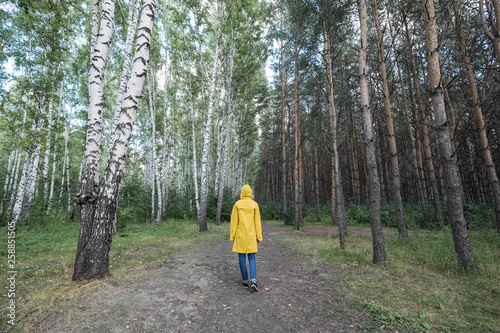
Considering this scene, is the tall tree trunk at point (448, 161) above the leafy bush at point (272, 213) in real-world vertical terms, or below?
above

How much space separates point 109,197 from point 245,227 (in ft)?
8.86

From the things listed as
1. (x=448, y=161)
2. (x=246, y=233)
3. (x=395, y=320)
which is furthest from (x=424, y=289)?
(x=246, y=233)

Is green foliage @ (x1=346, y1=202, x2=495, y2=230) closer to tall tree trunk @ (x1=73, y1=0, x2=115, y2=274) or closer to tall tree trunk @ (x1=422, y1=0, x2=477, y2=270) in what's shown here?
tall tree trunk @ (x1=422, y1=0, x2=477, y2=270)

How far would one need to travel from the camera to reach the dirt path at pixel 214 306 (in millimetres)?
2621

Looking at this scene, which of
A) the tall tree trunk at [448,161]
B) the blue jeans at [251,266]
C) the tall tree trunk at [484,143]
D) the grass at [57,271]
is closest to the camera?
the grass at [57,271]

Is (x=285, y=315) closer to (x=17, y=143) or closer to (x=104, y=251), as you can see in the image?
(x=104, y=251)

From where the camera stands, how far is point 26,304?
299 cm

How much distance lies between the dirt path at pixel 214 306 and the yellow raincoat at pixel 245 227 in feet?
2.55

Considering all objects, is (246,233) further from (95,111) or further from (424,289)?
(95,111)

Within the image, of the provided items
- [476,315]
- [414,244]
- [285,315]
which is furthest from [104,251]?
[414,244]

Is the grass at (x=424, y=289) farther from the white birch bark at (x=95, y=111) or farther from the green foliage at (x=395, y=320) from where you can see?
the white birch bark at (x=95, y=111)

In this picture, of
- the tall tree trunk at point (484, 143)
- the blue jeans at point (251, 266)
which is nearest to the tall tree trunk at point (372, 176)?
the blue jeans at point (251, 266)

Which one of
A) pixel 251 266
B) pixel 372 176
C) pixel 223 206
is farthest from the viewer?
pixel 223 206

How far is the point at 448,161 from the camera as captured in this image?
4574 millimetres
